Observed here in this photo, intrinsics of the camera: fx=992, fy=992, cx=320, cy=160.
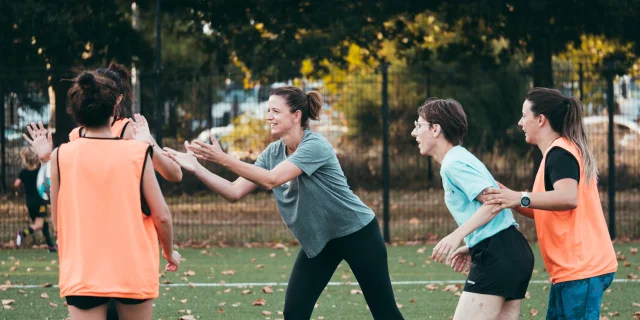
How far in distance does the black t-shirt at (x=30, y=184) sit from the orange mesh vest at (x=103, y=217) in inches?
383

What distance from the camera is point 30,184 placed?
13.7 metres

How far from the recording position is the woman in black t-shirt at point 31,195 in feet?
44.5

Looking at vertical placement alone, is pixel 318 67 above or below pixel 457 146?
above

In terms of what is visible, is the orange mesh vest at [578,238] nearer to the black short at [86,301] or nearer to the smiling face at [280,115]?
the smiling face at [280,115]

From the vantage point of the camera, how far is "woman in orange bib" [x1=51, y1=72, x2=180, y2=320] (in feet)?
14.0

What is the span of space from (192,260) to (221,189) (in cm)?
711

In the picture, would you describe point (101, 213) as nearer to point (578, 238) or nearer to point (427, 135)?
point (427, 135)

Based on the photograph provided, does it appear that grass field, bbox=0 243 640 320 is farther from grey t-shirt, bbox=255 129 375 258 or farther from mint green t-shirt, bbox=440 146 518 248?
mint green t-shirt, bbox=440 146 518 248

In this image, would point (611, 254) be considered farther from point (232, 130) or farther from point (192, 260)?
point (232, 130)

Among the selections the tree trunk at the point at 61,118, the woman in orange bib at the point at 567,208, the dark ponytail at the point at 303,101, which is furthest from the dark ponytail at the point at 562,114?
the tree trunk at the point at 61,118

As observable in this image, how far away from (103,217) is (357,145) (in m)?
10.7

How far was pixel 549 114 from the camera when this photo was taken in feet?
16.9

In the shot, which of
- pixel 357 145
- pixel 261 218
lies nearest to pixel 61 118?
pixel 261 218

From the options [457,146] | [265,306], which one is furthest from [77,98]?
[265,306]
